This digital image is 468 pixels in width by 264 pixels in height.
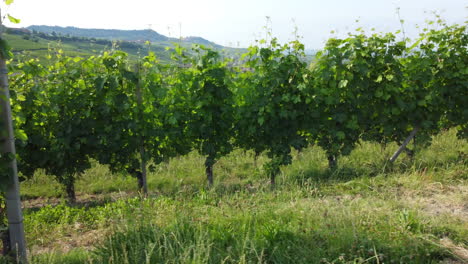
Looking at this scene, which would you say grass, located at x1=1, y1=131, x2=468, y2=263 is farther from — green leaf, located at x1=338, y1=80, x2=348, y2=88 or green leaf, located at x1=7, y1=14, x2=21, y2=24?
green leaf, located at x1=7, y1=14, x2=21, y2=24

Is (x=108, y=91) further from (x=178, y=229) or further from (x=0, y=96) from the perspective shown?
(x=178, y=229)

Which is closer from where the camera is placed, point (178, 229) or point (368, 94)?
point (178, 229)

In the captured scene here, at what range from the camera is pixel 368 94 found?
233 inches

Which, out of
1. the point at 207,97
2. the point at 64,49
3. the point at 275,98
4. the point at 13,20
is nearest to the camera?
the point at 13,20

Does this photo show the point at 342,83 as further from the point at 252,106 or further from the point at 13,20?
the point at 13,20

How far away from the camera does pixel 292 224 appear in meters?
3.53

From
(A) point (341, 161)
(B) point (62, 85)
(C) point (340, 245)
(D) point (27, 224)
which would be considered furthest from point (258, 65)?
(D) point (27, 224)

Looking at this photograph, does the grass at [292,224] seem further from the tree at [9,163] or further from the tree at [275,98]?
the tree at [275,98]

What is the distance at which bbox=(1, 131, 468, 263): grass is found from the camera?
2975 mm

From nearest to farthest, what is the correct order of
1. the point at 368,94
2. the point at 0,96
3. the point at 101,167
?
1. the point at 0,96
2. the point at 368,94
3. the point at 101,167

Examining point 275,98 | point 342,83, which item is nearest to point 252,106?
point 275,98

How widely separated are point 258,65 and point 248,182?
1903 millimetres

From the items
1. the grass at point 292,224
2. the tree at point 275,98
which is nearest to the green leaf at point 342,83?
the tree at point 275,98

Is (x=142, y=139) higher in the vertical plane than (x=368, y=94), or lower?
lower
